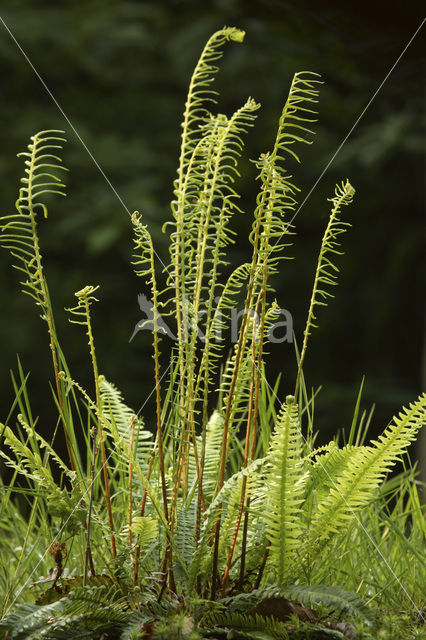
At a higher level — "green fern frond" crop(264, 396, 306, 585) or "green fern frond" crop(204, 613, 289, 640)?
"green fern frond" crop(264, 396, 306, 585)

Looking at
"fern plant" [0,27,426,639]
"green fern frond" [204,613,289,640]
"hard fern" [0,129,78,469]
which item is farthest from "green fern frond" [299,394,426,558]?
"hard fern" [0,129,78,469]

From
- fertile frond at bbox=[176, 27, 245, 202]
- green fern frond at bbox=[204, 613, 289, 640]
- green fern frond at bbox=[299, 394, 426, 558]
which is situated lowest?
green fern frond at bbox=[204, 613, 289, 640]

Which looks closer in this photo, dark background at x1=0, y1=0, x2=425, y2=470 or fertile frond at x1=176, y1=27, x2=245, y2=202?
fertile frond at x1=176, y1=27, x2=245, y2=202

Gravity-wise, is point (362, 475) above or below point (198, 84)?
below

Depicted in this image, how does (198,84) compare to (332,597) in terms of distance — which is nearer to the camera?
(332,597)

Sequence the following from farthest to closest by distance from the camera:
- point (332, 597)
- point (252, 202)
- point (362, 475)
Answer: point (252, 202), point (362, 475), point (332, 597)

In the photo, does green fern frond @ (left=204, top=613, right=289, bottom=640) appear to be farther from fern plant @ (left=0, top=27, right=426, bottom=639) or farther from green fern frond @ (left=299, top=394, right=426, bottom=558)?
green fern frond @ (left=299, top=394, right=426, bottom=558)

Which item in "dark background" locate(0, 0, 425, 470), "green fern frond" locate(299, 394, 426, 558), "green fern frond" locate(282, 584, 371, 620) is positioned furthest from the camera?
"dark background" locate(0, 0, 425, 470)

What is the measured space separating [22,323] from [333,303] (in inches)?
65.9

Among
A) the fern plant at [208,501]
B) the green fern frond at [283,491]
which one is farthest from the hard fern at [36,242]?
the green fern frond at [283,491]

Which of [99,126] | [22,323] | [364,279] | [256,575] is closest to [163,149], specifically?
[99,126]

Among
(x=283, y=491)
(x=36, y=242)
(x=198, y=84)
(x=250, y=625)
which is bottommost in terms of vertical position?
(x=250, y=625)

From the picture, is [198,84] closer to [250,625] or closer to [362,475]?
[362,475]

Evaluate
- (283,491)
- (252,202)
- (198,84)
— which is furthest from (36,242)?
(252,202)
